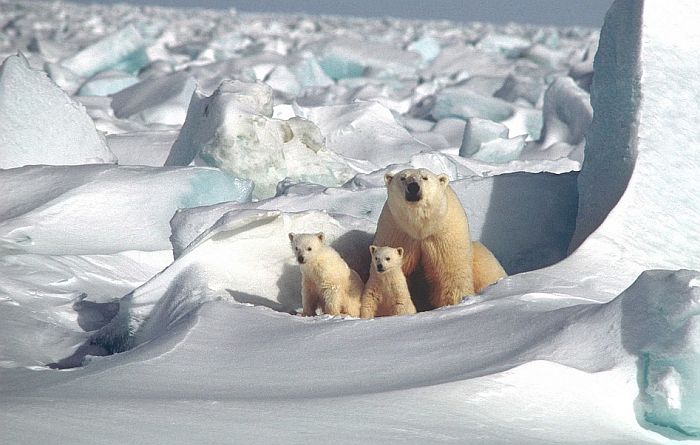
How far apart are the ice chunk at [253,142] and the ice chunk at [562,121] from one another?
7.19 ft

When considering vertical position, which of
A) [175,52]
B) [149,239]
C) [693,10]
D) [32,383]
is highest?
[693,10]

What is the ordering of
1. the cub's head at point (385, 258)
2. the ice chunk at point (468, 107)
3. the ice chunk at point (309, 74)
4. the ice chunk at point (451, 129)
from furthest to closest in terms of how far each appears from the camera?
the ice chunk at point (309, 74) < the ice chunk at point (468, 107) < the ice chunk at point (451, 129) < the cub's head at point (385, 258)

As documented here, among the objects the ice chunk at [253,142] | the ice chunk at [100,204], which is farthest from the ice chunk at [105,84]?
the ice chunk at [100,204]

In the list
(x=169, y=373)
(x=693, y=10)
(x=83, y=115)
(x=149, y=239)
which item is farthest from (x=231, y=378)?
(x=83, y=115)

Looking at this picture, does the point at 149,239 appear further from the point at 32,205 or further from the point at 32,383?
the point at 32,383

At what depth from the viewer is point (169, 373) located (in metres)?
2.82

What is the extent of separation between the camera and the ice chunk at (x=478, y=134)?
707cm

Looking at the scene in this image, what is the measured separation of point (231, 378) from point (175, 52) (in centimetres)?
1631

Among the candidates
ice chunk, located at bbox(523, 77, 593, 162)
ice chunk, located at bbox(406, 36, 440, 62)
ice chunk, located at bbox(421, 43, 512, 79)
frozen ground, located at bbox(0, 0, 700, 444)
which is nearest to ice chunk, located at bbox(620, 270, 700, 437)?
frozen ground, located at bbox(0, 0, 700, 444)

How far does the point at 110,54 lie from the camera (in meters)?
13.7

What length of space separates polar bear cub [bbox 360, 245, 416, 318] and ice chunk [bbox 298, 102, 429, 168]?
9.38 feet

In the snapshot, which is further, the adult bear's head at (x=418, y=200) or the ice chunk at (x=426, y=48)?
the ice chunk at (x=426, y=48)

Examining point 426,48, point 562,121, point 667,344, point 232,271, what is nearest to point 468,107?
point 562,121

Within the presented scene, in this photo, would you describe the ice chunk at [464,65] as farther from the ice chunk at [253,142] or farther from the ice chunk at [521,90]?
the ice chunk at [253,142]
